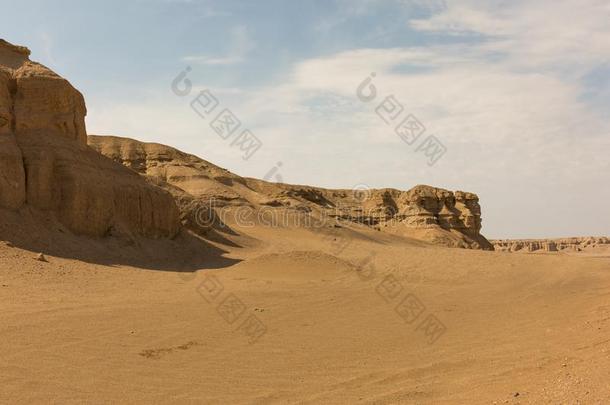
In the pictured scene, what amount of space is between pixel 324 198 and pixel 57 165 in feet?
106

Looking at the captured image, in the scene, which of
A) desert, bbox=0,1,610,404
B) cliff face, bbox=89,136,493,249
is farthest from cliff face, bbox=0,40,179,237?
cliff face, bbox=89,136,493,249

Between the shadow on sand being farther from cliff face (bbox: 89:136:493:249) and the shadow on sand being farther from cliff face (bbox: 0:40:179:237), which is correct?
cliff face (bbox: 89:136:493:249)

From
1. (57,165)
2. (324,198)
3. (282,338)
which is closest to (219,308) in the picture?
(282,338)

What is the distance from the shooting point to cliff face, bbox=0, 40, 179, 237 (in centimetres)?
1370

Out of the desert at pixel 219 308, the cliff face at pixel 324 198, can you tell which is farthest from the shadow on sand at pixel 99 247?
the cliff face at pixel 324 198

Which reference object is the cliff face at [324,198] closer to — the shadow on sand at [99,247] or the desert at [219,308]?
the desert at [219,308]

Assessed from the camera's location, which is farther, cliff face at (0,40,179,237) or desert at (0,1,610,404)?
cliff face at (0,40,179,237)

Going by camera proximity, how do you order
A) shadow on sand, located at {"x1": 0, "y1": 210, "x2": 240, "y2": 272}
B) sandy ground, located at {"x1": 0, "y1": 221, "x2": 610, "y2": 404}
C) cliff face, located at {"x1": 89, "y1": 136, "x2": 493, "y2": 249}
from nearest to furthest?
1. sandy ground, located at {"x1": 0, "y1": 221, "x2": 610, "y2": 404}
2. shadow on sand, located at {"x1": 0, "y1": 210, "x2": 240, "y2": 272}
3. cliff face, located at {"x1": 89, "y1": 136, "x2": 493, "y2": 249}

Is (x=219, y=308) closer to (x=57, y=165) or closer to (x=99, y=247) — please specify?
(x=99, y=247)

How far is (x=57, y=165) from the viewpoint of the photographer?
575 inches

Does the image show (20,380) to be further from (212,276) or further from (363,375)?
(212,276)

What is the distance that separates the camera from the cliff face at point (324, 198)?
36.2m

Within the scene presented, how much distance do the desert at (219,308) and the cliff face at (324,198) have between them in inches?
496

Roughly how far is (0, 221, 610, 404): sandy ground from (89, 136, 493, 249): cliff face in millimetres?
21631
